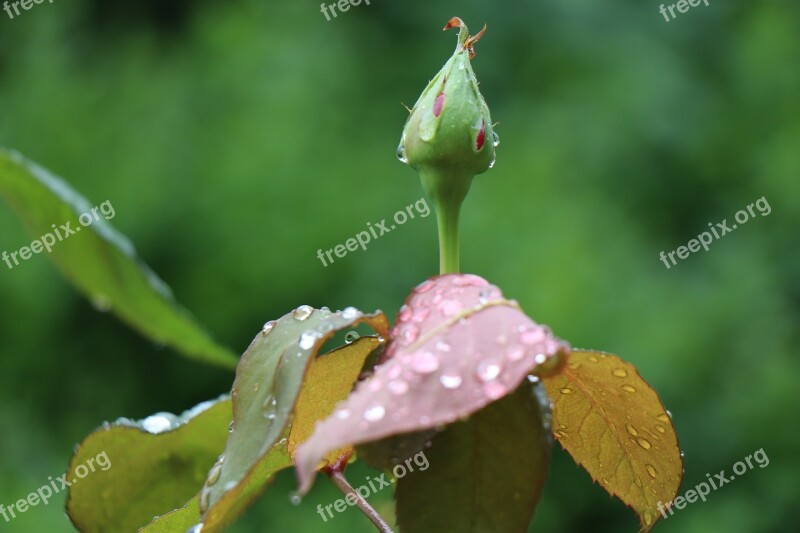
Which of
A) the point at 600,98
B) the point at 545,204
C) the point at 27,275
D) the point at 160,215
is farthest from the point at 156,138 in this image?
the point at 600,98

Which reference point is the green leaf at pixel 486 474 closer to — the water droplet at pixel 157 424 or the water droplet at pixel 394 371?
the water droplet at pixel 394 371

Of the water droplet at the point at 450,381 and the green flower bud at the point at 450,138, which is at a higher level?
the green flower bud at the point at 450,138

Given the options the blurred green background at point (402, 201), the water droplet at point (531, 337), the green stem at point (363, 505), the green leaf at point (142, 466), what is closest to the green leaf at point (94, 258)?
the green leaf at point (142, 466)

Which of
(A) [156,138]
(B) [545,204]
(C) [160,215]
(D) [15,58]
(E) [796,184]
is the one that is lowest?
(E) [796,184]

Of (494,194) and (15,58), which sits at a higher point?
(15,58)

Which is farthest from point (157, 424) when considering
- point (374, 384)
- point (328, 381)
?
point (374, 384)

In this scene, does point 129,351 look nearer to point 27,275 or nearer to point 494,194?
point 27,275

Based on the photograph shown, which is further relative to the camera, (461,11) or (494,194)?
(461,11)
